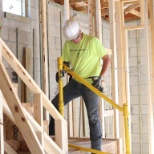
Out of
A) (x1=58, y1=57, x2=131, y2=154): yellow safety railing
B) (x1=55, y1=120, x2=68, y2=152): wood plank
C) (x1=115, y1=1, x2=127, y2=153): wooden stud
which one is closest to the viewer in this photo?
(x1=55, y1=120, x2=68, y2=152): wood plank

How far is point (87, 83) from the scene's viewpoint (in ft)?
10.2

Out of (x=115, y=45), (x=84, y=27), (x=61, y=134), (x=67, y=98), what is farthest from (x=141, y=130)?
(x=61, y=134)

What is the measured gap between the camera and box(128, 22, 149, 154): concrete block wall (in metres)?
8.24

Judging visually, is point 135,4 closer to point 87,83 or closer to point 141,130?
point 141,130

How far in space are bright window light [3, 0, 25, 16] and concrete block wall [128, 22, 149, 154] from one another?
12.4 ft

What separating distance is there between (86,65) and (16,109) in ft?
4.07

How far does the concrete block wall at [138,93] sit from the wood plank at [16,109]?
6157 millimetres

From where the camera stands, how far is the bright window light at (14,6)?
5035 millimetres

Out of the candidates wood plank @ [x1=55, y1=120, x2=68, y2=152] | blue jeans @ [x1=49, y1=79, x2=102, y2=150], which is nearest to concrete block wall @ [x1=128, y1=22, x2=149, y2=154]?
blue jeans @ [x1=49, y1=79, x2=102, y2=150]

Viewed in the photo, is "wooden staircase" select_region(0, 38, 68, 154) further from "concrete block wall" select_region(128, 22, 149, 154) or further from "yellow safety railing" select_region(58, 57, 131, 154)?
"concrete block wall" select_region(128, 22, 149, 154)

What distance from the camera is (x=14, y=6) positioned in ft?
17.1

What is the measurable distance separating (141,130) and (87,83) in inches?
216

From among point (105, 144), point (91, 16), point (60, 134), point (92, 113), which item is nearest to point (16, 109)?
point (60, 134)

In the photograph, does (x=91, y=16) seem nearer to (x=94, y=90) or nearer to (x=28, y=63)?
(x=28, y=63)
